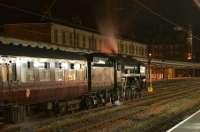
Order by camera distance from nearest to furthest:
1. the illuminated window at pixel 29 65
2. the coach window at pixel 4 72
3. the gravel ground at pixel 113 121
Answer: the gravel ground at pixel 113 121
the coach window at pixel 4 72
the illuminated window at pixel 29 65

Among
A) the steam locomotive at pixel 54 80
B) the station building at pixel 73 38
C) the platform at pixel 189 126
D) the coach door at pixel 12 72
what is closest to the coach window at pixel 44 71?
the steam locomotive at pixel 54 80

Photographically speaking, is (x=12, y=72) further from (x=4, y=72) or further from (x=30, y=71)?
(x=30, y=71)

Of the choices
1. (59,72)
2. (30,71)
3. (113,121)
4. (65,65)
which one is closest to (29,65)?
(30,71)

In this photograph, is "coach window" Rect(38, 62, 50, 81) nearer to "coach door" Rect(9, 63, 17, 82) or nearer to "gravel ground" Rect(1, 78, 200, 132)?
"gravel ground" Rect(1, 78, 200, 132)

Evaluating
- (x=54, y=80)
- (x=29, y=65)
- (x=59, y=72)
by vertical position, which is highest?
(x=29, y=65)

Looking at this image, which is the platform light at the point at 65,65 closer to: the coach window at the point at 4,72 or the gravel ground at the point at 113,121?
the gravel ground at the point at 113,121

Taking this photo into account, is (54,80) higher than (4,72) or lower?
lower

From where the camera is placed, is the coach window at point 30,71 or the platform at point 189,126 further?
the coach window at point 30,71

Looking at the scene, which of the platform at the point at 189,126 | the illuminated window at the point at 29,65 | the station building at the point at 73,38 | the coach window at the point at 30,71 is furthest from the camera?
the station building at the point at 73,38

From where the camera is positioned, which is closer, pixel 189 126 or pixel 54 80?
pixel 189 126

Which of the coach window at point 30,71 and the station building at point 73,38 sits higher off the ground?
the station building at point 73,38

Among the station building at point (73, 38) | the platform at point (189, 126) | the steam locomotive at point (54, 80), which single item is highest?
the station building at point (73, 38)

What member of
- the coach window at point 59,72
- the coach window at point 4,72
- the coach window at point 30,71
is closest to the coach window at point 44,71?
the coach window at point 30,71

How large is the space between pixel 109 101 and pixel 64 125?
11110mm
